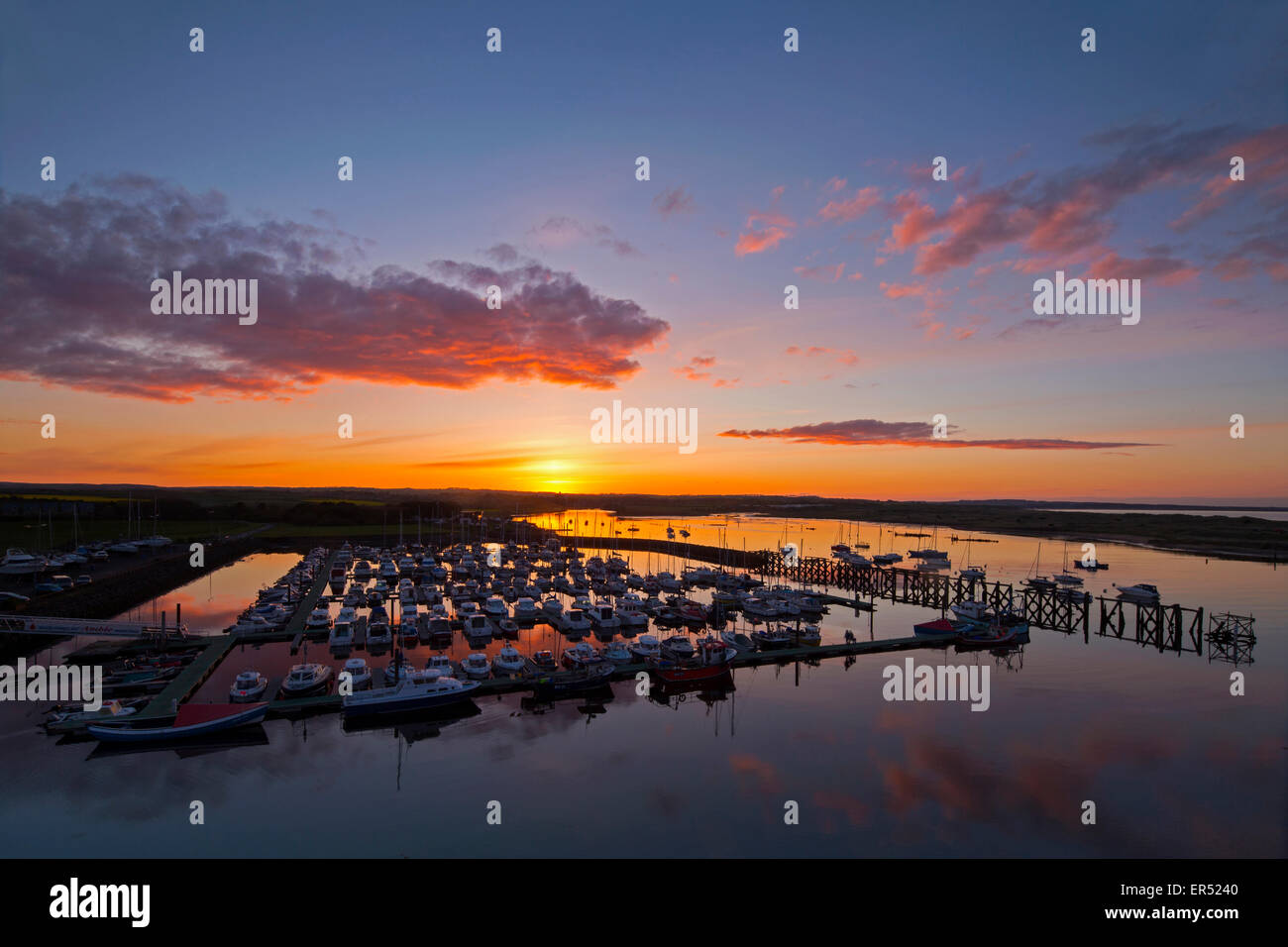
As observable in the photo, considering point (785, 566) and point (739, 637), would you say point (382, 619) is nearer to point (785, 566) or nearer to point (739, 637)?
point (739, 637)

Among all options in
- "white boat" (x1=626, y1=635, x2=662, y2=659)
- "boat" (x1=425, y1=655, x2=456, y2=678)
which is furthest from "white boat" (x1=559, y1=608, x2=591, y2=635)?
"boat" (x1=425, y1=655, x2=456, y2=678)

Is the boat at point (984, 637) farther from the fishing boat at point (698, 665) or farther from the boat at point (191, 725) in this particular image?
the boat at point (191, 725)

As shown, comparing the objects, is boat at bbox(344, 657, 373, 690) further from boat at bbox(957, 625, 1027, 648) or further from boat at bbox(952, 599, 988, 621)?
boat at bbox(952, 599, 988, 621)

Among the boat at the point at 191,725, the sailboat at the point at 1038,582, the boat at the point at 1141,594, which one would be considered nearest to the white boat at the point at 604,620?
the boat at the point at 191,725

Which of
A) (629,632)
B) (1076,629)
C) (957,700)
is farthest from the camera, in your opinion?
(1076,629)

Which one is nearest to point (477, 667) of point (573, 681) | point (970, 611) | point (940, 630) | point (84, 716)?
point (573, 681)
